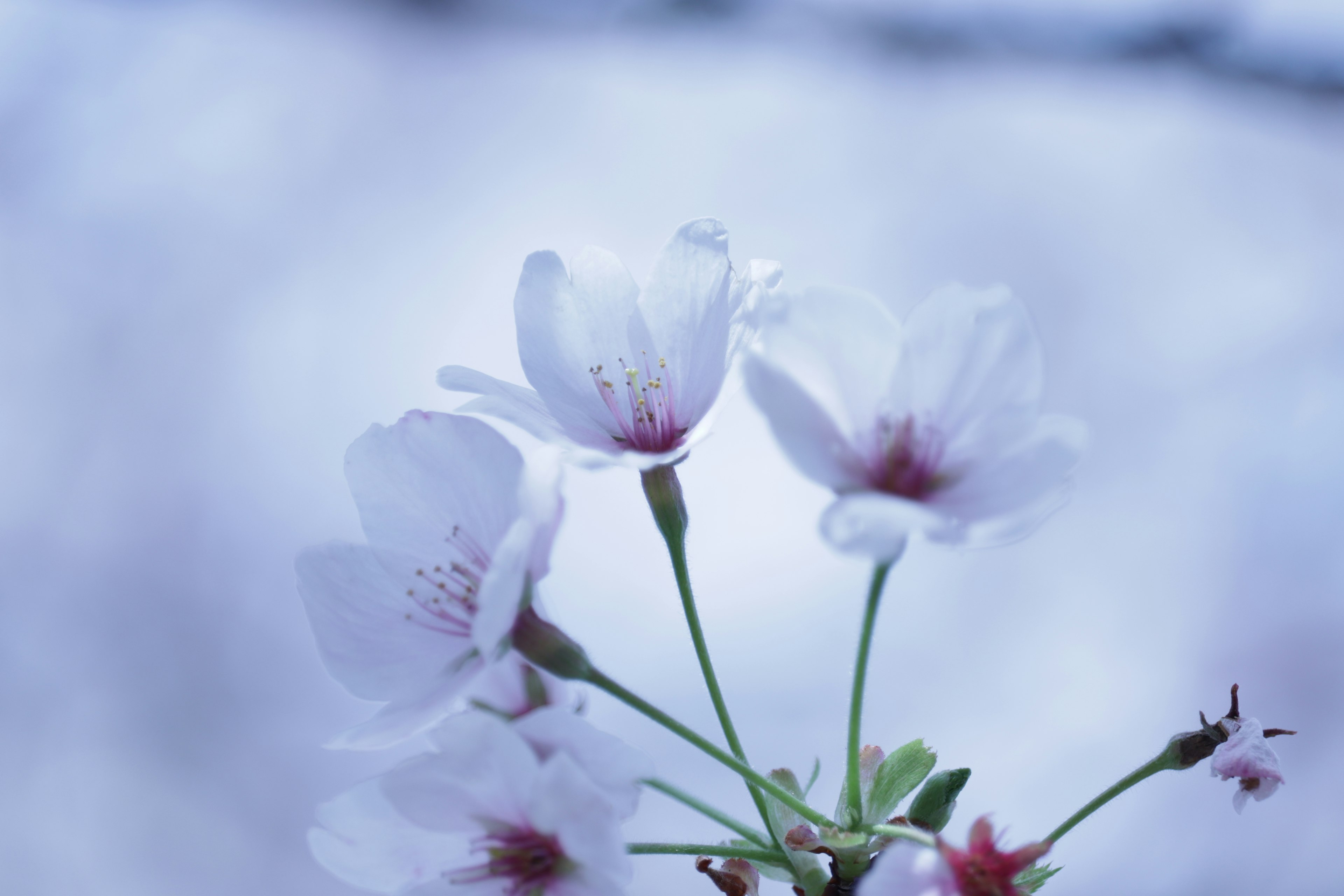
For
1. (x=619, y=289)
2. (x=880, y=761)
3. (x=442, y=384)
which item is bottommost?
(x=880, y=761)

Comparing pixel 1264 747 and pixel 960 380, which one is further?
pixel 1264 747

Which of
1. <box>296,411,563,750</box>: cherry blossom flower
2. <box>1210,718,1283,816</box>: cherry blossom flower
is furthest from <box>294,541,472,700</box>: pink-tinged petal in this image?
<box>1210,718,1283,816</box>: cherry blossom flower

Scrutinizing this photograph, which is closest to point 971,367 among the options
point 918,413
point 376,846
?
point 918,413

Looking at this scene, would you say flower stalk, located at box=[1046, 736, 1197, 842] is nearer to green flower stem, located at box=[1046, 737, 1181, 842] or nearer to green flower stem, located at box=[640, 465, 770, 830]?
green flower stem, located at box=[1046, 737, 1181, 842]

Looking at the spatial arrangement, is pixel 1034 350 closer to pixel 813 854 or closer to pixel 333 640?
pixel 813 854

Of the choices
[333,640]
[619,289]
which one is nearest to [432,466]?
[333,640]

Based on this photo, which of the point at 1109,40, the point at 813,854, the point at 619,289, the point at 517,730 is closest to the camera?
the point at 517,730

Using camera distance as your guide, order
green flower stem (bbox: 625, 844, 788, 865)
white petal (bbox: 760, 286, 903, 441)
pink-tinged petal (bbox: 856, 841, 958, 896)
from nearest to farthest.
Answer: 1. pink-tinged petal (bbox: 856, 841, 958, 896)
2. white petal (bbox: 760, 286, 903, 441)
3. green flower stem (bbox: 625, 844, 788, 865)
